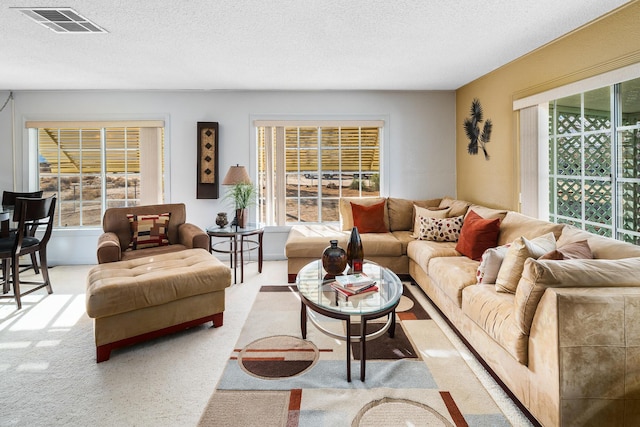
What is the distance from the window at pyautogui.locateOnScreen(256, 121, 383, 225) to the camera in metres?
5.18

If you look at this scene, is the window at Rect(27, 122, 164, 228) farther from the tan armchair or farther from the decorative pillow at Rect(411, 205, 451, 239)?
the decorative pillow at Rect(411, 205, 451, 239)

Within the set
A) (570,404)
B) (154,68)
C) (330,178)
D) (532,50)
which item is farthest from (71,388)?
(532,50)

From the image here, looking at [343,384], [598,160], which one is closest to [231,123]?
[343,384]

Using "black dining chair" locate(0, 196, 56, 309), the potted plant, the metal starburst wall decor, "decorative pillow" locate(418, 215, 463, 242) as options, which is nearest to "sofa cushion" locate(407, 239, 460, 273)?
"decorative pillow" locate(418, 215, 463, 242)

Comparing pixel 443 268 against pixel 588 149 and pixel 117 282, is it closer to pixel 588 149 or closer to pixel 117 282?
pixel 588 149

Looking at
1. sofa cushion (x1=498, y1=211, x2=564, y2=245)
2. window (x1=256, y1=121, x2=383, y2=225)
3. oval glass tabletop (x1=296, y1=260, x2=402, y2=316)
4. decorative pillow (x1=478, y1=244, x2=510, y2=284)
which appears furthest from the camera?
window (x1=256, y1=121, x2=383, y2=225)

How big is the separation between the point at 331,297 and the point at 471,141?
334cm

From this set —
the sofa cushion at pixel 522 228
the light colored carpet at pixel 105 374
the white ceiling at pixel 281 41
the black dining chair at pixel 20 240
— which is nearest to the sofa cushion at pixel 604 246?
the sofa cushion at pixel 522 228

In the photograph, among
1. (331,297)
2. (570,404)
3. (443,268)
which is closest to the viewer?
(570,404)

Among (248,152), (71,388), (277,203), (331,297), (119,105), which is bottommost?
(71,388)

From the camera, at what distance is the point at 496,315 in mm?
2080

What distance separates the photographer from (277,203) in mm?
5215

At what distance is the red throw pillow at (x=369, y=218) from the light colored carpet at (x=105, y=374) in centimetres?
182

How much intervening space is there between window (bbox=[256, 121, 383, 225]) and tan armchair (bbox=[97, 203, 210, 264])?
1.42 metres
